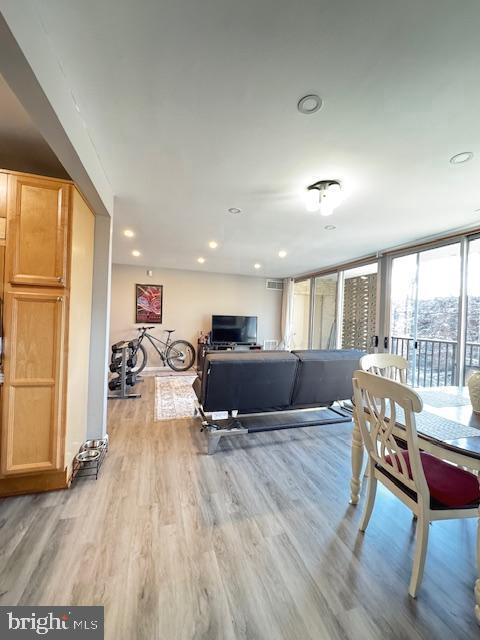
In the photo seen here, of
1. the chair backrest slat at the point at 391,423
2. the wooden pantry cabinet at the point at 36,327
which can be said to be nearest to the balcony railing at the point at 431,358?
the chair backrest slat at the point at 391,423

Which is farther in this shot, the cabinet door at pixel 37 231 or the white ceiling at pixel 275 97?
the cabinet door at pixel 37 231

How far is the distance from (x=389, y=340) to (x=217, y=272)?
13.5ft

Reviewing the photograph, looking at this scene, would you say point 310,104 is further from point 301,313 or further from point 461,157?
point 301,313

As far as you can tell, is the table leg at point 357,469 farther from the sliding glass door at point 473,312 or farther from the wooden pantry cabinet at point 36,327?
the sliding glass door at point 473,312

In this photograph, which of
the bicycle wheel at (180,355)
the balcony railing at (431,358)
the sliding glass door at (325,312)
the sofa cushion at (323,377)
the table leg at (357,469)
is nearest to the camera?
the table leg at (357,469)

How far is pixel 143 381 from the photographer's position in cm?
497

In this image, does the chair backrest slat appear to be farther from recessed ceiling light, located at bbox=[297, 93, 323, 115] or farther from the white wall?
the white wall

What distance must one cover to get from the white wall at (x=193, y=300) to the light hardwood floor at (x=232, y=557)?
420cm

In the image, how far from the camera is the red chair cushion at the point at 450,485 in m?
1.19

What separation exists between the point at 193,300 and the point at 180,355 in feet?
4.61

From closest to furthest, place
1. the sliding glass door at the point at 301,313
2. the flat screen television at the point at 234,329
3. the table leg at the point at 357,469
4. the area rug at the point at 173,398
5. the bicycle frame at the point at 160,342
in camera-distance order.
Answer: the table leg at the point at 357,469
the area rug at the point at 173,398
the bicycle frame at the point at 160,342
the flat screen television at the point at 234,329
the sliding glass door at the point at 301,313

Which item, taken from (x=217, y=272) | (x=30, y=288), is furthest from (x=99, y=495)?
(x=217, y=272)

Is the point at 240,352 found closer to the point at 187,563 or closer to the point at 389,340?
the point at 187,563

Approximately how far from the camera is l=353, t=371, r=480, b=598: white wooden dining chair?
1159mm
